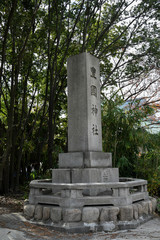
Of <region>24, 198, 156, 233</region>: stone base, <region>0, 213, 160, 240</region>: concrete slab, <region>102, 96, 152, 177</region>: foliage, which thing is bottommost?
<region>0, 213, 160, 240</region>: concrete slab

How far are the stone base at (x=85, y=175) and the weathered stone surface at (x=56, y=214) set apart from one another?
2.76ft

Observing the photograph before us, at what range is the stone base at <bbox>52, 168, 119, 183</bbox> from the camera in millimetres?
4690

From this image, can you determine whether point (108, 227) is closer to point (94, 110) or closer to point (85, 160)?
point (85, 160)

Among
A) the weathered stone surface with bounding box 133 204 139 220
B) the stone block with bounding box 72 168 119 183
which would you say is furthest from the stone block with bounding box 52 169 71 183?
the weathered stone surface with bounding box 133 204 139 220

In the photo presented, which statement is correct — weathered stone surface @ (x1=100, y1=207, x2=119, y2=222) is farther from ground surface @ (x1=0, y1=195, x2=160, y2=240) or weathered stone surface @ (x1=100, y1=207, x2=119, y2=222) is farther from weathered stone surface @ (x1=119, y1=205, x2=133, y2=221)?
ground surface @ (x1=0, y1=195, x2=160, y2=240)

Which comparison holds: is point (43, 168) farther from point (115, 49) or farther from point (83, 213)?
point (83, 213)

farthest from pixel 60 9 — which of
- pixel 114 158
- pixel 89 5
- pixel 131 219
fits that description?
pixel 131 219

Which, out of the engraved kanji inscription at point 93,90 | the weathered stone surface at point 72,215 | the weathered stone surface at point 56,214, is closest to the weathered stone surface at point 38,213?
the weathered stone surface at point 56,214

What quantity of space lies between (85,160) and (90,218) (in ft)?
4.28

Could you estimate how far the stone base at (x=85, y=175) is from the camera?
15.4 feet

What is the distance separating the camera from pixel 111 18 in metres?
8.61

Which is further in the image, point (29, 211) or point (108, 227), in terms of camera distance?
point (29, 211)

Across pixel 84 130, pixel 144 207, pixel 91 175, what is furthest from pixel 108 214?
pixel 84 130

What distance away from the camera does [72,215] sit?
12.8 ft
